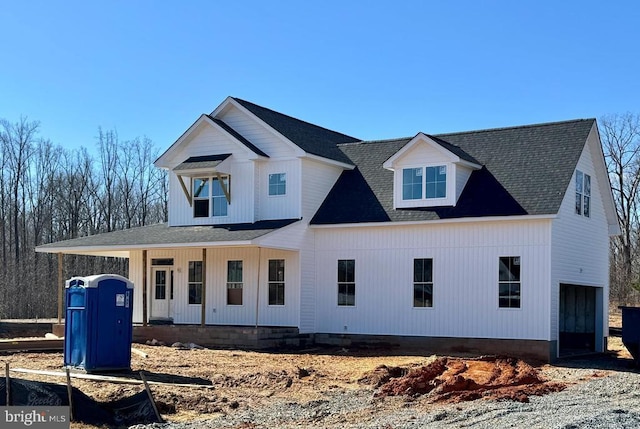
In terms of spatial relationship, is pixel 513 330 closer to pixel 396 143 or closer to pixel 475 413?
pixel 396 143

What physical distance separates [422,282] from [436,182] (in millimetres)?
3066

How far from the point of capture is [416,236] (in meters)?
25.5

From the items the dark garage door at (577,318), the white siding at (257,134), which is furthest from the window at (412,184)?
the dark garage door at (577,318)

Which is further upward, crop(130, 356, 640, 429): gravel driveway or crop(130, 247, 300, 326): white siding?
crop(130, 247, 300, 326): white siding

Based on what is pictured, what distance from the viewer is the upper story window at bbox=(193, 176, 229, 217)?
2883cm

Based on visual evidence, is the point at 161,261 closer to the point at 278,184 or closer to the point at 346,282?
the point at 278,184

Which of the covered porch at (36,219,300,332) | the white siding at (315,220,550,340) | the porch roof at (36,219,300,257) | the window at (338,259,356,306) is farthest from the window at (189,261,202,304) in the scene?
the window at (338,259,356,306)

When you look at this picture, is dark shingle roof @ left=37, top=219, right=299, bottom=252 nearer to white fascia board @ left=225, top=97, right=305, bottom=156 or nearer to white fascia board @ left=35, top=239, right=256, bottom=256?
white fascia board @ left=35, top=239, right=256, bottom=256

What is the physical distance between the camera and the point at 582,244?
25797mm

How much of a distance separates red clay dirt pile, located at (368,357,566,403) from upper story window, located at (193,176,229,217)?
10922 mm

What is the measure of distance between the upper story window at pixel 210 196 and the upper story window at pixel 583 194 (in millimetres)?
11208

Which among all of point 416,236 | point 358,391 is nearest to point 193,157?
point 416,236

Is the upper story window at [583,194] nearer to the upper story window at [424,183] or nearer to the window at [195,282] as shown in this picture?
the upper story window at [424,183]

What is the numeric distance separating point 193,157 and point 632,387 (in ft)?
57.5
